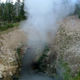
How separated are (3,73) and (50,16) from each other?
219 inches

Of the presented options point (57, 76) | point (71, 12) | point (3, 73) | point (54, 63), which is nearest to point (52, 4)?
point (71, 12)

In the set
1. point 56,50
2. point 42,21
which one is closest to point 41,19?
point 42,21

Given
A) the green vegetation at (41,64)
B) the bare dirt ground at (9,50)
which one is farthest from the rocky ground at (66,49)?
the bare dirt ground at (9,50)

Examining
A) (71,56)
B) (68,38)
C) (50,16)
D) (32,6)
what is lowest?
(71,56)

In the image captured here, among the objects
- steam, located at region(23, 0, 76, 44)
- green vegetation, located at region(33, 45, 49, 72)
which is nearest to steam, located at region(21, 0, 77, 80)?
steam, located at region(23, 0, 76, 44)

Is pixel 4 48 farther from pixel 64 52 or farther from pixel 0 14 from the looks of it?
pixel 0 14

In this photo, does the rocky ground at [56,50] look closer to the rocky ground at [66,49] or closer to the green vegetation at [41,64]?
the rocky ground at [66,49]

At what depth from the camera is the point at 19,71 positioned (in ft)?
21.6

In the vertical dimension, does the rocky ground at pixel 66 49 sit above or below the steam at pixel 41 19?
below

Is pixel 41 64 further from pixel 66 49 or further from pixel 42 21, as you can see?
pixel 42 21

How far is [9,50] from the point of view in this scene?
6746 millimetres

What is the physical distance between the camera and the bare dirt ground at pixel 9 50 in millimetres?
6190

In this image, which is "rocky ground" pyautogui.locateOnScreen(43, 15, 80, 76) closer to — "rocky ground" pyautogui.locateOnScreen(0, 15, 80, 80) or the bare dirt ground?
"rocky ground" pyautogui.locateOnScreen(0, 15, 80, 80)

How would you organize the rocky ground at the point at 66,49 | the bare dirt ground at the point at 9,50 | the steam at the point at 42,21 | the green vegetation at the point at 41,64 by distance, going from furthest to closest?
the steam at the point at 42,21
the green vegetation at the point at 41,64
the bare dirt ground at the point at 9,50
the rocky ground at the point at 66,49
